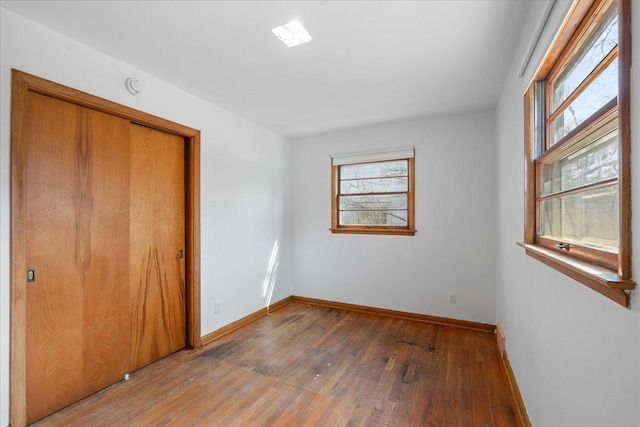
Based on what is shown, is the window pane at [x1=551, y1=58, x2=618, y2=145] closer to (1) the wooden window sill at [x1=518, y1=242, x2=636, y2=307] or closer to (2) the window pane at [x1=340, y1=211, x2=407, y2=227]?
(1) the wooden window sill at [x1=518, y1=242, x2=636, y2=307]

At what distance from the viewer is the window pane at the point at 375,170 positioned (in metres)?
3.76

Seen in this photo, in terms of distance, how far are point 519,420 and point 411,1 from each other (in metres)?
2.66

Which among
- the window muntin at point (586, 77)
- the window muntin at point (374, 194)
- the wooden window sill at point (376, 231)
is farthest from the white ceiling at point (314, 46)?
the wooden window sill at point (376, 231)

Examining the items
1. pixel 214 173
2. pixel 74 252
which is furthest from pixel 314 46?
pixel 74 252

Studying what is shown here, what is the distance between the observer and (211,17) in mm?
1695

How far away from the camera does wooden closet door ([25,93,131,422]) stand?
180 centimetres

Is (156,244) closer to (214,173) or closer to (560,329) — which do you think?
(214,173)

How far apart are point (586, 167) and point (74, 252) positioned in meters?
3.00

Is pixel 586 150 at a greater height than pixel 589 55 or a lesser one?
lesser

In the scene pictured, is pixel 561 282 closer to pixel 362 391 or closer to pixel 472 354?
pixel 362 391

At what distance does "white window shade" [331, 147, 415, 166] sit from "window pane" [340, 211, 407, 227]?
729 millimetres

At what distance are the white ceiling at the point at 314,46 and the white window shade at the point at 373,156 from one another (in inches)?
28.6

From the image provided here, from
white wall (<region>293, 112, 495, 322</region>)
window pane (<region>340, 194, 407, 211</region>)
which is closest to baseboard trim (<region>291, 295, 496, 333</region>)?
white wall (<region>293, 112, 495, 322</region>)

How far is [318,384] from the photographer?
2201 mm
